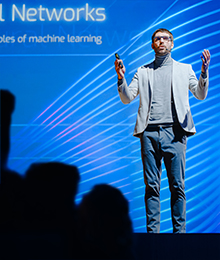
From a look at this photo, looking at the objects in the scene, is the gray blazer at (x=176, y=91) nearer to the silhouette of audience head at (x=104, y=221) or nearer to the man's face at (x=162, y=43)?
the man's face at (x=162, y=43)

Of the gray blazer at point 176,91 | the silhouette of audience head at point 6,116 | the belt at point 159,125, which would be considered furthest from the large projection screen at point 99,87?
the belt at point 159,125

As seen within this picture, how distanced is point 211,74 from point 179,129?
797 mm

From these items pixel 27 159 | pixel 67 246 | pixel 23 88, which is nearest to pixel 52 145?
pixel 27 159

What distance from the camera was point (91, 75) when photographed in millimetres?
3369

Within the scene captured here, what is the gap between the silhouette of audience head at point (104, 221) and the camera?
2.91 meters

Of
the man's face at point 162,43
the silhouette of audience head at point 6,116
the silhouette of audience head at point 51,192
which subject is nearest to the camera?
the man's face at point 162,43

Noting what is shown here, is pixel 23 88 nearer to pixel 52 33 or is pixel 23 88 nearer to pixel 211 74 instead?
pixel 52 33

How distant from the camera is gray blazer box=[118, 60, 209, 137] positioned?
9.36 ft

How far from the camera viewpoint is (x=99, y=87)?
3.36 m

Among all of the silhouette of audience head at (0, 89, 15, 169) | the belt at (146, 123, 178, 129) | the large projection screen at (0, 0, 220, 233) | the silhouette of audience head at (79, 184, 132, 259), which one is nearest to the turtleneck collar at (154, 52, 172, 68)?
the large projection screen at (0, 0, 220, 233)

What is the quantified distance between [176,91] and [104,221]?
55.5 inches

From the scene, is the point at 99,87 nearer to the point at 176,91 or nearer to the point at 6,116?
the point at 176,91

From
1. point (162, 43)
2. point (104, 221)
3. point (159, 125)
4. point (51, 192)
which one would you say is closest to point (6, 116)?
point (51, 192)

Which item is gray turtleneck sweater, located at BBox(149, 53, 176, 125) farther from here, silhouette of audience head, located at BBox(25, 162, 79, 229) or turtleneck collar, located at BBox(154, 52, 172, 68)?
silhouette of audience head, located at BBox(25, 162, 79, 229)
